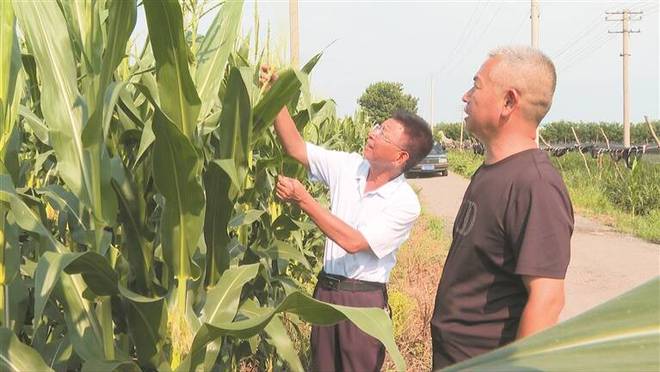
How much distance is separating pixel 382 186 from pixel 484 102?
3.66ft

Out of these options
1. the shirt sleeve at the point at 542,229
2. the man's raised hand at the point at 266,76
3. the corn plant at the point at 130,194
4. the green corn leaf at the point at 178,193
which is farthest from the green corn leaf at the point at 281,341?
the man's raised hand at the point at 266,76

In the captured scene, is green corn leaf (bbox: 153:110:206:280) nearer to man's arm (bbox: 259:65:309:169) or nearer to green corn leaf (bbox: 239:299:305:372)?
green corn leaf (bbox: 239:299:305:372)

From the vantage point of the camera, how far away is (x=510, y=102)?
1863mm

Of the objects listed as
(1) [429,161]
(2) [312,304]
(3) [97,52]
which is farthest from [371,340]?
(1) [429,161]

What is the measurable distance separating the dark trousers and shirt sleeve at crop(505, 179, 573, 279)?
1.17 metres

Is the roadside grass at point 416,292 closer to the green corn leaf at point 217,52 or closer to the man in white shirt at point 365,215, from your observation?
the man in white shirt at point 365,215

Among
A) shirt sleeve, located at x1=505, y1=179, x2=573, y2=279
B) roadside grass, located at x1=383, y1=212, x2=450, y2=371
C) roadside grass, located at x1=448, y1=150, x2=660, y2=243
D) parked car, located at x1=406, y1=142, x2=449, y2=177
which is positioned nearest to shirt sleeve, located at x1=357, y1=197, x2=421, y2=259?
shirt sleeve, located at x1=505, y1=179, x2=573, y2=279

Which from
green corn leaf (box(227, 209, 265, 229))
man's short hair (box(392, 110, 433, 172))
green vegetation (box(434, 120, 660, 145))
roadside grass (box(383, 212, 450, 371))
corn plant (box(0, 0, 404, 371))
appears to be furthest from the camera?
green vegetation (box(434, 120, 660, 145))

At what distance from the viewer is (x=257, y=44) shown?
2.70 metres

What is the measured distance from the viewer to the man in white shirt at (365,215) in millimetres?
2863

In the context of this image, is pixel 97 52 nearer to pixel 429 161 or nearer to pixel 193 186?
pixel 193 186

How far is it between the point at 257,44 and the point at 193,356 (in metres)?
1.45

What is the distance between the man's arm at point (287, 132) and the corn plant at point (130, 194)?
0.56 m

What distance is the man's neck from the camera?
1.91 m
